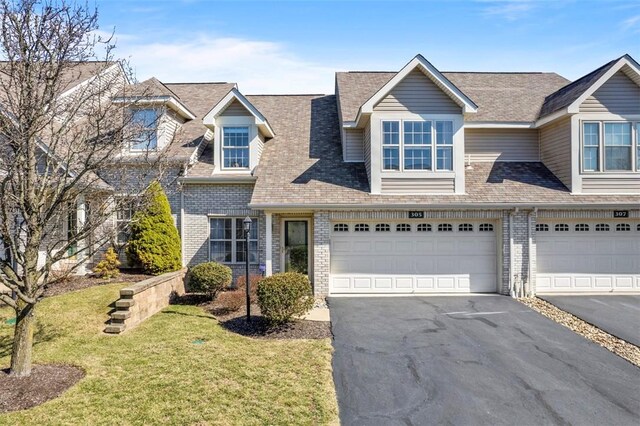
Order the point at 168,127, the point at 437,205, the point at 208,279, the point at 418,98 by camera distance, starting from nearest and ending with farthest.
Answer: the point at 208,279, the point at 437,205, the point at 418,98, the point at 168,127

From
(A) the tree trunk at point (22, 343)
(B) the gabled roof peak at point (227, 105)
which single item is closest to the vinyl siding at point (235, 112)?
(B) the gabled roof peak at point (227, 105)

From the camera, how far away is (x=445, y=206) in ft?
38.3

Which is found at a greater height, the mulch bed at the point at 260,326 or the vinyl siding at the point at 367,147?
the vinyl siding at the point at 367,147

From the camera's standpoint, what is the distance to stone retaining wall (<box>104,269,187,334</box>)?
865 cm

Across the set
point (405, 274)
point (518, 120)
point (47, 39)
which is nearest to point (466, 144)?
point (518, 120)

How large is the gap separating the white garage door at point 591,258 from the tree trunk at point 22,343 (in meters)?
13.3

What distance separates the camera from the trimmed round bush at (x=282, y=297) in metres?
8.48

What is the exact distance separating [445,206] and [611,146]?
6070mm

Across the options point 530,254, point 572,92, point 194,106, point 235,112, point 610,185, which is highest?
point 194,106

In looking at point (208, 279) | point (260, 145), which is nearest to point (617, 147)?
point (260, 145)

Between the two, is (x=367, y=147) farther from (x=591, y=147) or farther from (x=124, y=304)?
(x=124, y=304)

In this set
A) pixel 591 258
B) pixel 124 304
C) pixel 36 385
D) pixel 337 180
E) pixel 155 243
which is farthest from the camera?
pixel 337 180

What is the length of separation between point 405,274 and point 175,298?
731 cm

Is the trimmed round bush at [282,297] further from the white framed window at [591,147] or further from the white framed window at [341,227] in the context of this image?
the white framed window at [591,147]
